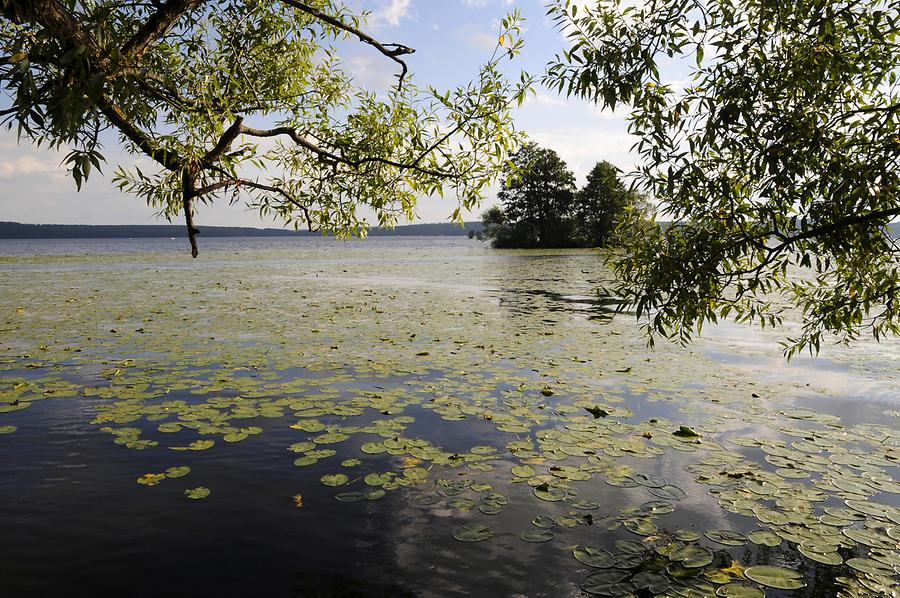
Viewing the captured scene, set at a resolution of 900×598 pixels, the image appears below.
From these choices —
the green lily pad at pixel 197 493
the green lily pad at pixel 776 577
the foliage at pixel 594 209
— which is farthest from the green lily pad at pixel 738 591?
the foliage at pixel 594 209

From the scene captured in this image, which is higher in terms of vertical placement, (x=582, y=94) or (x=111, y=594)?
(x=582, y=94)

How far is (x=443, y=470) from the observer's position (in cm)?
600

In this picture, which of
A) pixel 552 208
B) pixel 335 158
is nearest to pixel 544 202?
pixel 552 208

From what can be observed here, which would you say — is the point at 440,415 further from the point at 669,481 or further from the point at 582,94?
the point at 582,94

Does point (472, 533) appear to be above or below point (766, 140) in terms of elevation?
below

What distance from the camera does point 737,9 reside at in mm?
5523

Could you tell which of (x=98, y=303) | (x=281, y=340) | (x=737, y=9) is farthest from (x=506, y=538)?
(x=98, y=303)

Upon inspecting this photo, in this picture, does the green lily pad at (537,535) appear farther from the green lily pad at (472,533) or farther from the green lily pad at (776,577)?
the green lily pad at (776,577)

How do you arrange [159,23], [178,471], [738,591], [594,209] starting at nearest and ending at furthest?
[738,591] → [159,23] → [178,471] → [594,209]

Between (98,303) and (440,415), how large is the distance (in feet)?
55.2

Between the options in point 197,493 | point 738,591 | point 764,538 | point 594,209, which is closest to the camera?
point 738,591

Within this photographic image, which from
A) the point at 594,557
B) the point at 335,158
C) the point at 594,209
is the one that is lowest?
the point at 594,557

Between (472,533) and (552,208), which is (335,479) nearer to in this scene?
(472,533)

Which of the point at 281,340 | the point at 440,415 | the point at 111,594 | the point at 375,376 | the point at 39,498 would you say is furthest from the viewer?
the point at 281,340
